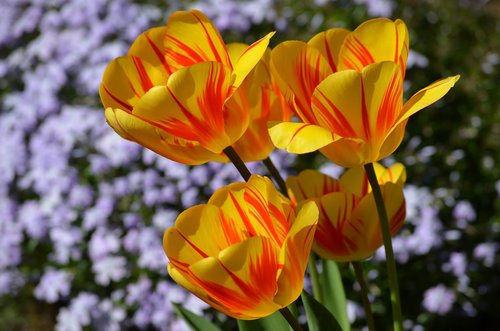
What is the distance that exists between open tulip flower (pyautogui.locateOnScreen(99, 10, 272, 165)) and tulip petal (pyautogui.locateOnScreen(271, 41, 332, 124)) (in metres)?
0.03

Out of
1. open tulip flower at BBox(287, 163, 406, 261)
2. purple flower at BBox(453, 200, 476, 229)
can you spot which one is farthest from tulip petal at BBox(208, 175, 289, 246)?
purple flower at BBox(453, 200, 476, 229)

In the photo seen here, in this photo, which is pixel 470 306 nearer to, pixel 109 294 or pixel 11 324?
pixel 109 294

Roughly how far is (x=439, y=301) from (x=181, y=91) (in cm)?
147

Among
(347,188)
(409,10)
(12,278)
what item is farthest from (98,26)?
(347,188)

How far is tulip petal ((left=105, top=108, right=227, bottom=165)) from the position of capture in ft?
2.27

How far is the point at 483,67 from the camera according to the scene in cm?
266

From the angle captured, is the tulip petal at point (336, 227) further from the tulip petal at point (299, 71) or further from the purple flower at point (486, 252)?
the purple flower at point (486, 252)

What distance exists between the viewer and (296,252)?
26.6 inches

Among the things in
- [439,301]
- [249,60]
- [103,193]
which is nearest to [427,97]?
[249,60]

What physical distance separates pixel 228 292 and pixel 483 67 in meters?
2.18

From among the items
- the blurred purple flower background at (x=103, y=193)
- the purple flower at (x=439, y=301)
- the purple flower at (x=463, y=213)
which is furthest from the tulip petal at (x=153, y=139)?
the purple flower at (x=463, y=213)

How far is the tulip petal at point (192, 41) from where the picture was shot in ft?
2.45

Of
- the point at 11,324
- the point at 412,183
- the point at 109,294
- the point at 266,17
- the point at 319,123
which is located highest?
the point at 319,123

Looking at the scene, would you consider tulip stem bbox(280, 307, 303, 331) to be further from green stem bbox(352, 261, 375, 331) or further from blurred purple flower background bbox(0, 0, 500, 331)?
blurred purple flower background bbox(0, 0, 500, 331)
